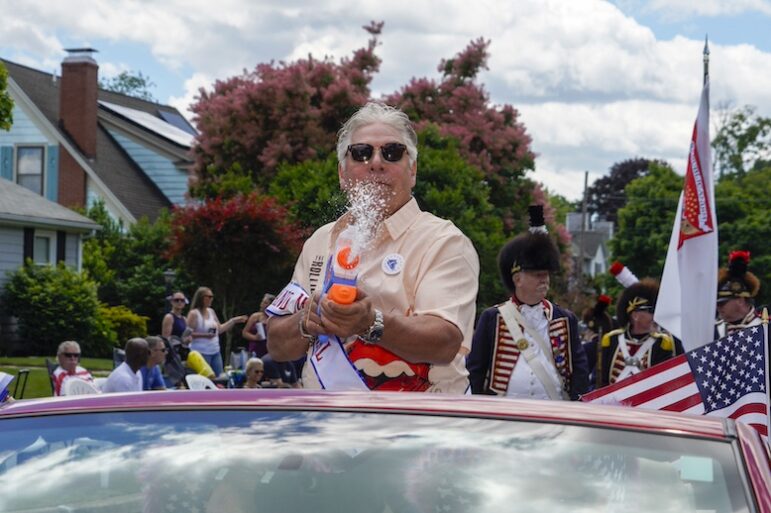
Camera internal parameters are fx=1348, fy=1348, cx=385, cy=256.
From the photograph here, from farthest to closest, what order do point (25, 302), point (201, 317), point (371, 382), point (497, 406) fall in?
point (25, 302)
point (201, 317)
point (371, 382)
point (497, 406)

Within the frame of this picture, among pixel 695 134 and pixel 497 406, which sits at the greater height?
pixel 695 134

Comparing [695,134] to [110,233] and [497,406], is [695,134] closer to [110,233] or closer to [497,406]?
[497,406]

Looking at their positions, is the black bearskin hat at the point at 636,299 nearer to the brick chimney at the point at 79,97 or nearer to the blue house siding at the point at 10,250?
the blue house siding at the point at 10,250

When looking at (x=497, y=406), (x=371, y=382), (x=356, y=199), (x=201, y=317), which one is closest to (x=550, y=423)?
(x=497, y=406)

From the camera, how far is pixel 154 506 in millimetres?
2635

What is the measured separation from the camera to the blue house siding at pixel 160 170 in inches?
1647

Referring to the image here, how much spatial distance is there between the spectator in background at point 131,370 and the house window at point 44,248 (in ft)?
61.4

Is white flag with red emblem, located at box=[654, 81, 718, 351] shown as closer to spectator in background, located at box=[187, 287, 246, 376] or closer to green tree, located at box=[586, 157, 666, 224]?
spectator in background, located at box=[187, 287, 246, 376]

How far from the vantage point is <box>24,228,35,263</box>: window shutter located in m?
30.3

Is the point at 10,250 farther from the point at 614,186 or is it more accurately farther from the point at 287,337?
the point at 614,186

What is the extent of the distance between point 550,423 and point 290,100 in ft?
91.1

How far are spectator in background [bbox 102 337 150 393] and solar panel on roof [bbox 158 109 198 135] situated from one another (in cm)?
3705

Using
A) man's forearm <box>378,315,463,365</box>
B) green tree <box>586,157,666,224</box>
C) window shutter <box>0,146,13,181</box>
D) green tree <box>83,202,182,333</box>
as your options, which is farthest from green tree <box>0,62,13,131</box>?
green tree <box>586,157,666,224</box>

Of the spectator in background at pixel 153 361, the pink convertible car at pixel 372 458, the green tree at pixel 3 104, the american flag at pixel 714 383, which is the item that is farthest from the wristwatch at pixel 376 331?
the green tree at pixel 3 104
